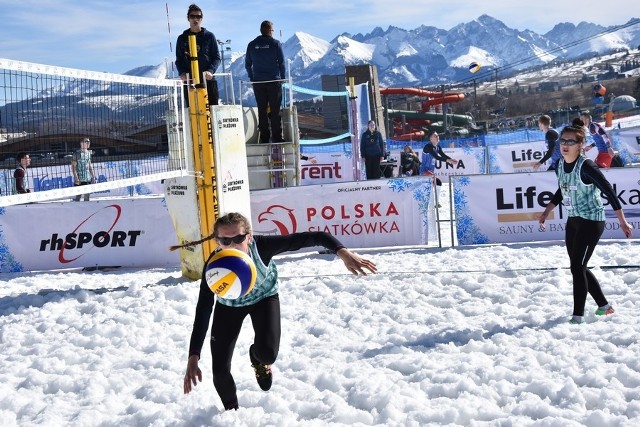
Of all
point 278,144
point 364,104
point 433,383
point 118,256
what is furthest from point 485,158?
point 433,383

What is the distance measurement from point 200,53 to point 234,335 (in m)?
5.79

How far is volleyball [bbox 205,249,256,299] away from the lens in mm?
4539

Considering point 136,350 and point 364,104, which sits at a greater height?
point 364,104

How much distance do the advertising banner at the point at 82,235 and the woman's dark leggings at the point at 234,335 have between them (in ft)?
24.4

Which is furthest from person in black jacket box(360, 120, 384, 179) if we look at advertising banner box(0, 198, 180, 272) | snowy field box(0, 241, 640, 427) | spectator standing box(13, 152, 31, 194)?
spectator standing box(13, 152, 31, 194)

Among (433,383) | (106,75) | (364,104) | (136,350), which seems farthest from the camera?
(364,104)

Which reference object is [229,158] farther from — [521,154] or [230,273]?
[521,154]

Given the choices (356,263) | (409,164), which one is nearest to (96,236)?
(356,263)

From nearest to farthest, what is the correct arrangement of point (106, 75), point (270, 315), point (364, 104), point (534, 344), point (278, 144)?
point (270, 315) → point (534, 344) → point (106, 75) → point (278, 144) → point (364, 104)

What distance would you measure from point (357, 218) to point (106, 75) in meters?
5.17

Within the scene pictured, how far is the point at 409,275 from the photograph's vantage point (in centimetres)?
938

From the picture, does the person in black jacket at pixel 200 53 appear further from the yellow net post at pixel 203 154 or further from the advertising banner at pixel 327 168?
the advertising banner at pixel 327 168

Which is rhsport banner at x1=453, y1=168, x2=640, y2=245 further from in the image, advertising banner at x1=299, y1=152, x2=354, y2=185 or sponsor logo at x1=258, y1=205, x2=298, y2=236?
advertising banner at x1=299, y1=152, x2=354, y2=185

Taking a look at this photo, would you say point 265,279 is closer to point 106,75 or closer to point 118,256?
point 106,75
